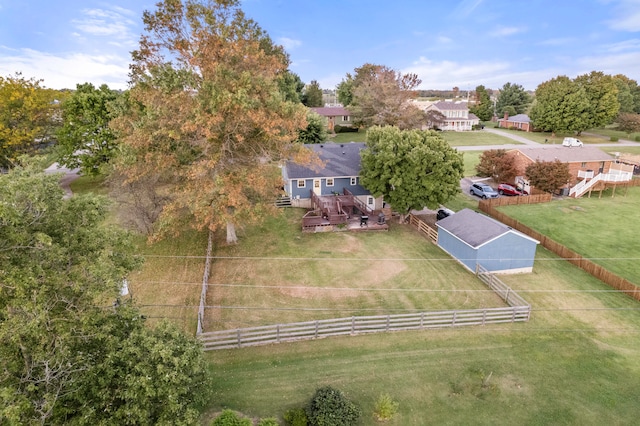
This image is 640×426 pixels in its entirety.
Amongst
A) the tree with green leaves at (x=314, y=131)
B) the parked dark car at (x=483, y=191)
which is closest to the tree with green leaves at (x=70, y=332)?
the parked dark car at (x=483, y=191)

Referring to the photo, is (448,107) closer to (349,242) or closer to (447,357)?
(349,242)

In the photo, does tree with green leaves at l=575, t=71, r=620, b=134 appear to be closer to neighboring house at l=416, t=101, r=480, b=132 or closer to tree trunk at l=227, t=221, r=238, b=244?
neighboring house at l=416, t=101, r=480, b=132

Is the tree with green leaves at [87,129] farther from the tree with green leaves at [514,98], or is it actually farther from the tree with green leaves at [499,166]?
the tree with green leaves at [514,98]

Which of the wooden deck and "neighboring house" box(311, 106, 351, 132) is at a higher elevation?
"neighboring house" box(311, 106, 351, 132)

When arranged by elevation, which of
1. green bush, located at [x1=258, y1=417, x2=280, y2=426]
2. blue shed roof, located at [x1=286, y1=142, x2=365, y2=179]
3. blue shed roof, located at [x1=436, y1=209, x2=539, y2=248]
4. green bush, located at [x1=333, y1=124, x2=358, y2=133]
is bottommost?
green bush, located at [x1=258, y1=417, x2=280, y2=426]

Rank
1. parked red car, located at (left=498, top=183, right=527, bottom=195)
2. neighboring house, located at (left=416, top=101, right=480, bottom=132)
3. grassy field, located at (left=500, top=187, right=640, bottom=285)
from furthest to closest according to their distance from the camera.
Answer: neighboring house, located at (left=416, top=101, right=480, bottom=132)
parked red car, located at (left=498, top=183, right=527, bottom=195)
grassy field, located at (left=500, top=187, right=640, bottom=285)

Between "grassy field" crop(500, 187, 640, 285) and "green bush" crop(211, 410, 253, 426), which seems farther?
"grassy field" crop(500, 187, 640, 285)

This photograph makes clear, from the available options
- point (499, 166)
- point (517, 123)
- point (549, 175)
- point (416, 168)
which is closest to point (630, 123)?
point (517, 123)

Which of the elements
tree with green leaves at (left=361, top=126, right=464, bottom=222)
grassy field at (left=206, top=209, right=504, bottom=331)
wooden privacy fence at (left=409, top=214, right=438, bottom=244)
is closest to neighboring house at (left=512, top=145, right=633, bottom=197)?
tree with green leaves at (left=361, top=126, right=464, bottom=222)
